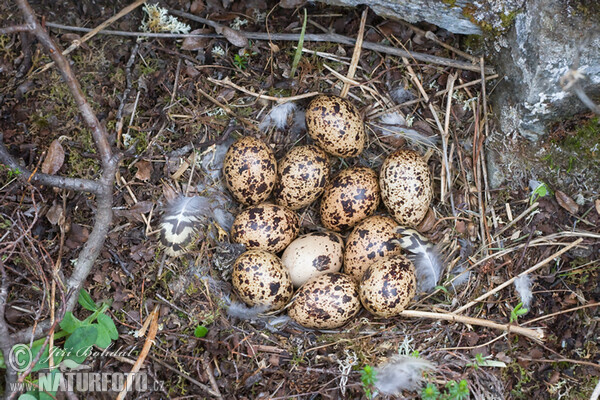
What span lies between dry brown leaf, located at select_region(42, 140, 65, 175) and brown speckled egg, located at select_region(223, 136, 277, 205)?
983mm

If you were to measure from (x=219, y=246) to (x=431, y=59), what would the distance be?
1.80 metres

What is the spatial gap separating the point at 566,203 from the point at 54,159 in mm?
3096

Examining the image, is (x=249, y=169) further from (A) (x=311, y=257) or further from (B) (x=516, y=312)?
(B) (x=516, y=312)

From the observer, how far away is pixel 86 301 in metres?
2.89

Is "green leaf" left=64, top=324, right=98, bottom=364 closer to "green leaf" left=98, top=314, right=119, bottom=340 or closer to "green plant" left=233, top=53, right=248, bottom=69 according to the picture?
"green leaf" left=98, top=314, right=119, bottom=340

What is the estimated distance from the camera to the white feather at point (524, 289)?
299cm

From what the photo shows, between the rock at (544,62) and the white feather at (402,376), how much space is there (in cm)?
155

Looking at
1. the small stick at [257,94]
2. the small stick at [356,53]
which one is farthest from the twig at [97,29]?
the small stick at [356,53]

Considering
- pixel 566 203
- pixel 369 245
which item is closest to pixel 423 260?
pixel 369 245

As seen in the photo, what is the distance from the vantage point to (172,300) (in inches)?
119

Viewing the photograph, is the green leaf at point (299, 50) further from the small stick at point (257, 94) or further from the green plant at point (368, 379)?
the green plant at point (368, 379)

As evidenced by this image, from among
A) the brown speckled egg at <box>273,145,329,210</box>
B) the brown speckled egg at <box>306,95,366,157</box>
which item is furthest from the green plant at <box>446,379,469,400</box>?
the brown speckled egg at <box>306,95,366,157</box>

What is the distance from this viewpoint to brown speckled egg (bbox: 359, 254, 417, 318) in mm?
2965

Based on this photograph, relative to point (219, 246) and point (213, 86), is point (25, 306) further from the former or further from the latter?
point (213, 86)
